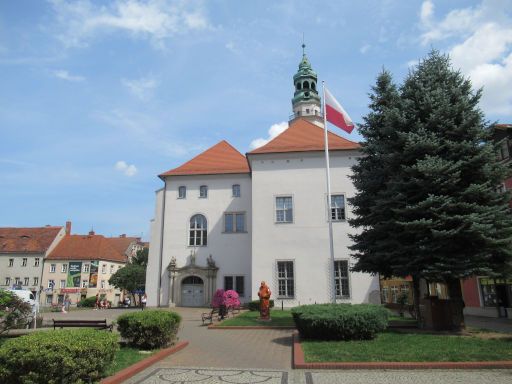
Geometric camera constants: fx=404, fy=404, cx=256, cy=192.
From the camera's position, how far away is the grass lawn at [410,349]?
930 centimetres

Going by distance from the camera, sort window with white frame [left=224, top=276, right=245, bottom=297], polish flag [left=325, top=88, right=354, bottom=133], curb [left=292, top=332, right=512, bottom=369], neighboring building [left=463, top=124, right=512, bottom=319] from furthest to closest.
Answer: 1. window with white frame [left=224, top=276, right=245, bottom=297]
2. neighboring building [left=463, top=124, right=512, bottom=319]
3. polish flag [left=325, top=88, right=354, bottom=133]
4. curb [left=292, top=332, right=512, bottom=369]

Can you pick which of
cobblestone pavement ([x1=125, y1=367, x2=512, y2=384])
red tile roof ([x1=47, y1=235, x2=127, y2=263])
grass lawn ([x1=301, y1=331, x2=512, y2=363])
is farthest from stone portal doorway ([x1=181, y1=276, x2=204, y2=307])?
red tile roof ([x1=47, y1=235, x2=127, y2=263])

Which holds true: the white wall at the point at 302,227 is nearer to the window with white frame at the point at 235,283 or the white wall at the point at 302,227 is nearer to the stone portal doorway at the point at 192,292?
the window with white frame at the point at 235,283

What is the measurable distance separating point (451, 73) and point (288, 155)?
16653 millimetres

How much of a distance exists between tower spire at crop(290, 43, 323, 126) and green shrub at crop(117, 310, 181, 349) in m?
48.5

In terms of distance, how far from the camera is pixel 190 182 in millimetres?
36312

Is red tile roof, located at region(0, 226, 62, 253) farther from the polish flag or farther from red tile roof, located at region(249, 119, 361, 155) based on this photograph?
the polish flag

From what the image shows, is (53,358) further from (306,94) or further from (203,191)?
(306,94)

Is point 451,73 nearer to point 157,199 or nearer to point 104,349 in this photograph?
point 104,349

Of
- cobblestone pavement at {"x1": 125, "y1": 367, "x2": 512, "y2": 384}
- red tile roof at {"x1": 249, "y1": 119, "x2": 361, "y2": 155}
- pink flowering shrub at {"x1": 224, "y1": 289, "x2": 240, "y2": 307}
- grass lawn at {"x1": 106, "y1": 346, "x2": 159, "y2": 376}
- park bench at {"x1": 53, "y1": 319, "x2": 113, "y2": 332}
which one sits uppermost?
red tile roof at {"x1": 249, "y1": 119, "x2": 361, "y2": 155}

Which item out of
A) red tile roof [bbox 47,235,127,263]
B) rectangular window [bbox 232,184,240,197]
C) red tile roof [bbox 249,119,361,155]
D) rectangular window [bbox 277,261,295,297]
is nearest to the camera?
rectangular window [bbox 277,261,295,297]

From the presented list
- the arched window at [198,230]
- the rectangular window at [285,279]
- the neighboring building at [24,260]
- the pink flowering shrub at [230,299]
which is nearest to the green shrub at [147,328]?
the pink flowering shrub at [230,299]

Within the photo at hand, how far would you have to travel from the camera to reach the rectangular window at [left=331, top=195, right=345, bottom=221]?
99.5ft

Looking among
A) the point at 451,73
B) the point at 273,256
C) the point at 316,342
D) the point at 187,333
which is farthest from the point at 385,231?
the point at 273,256
